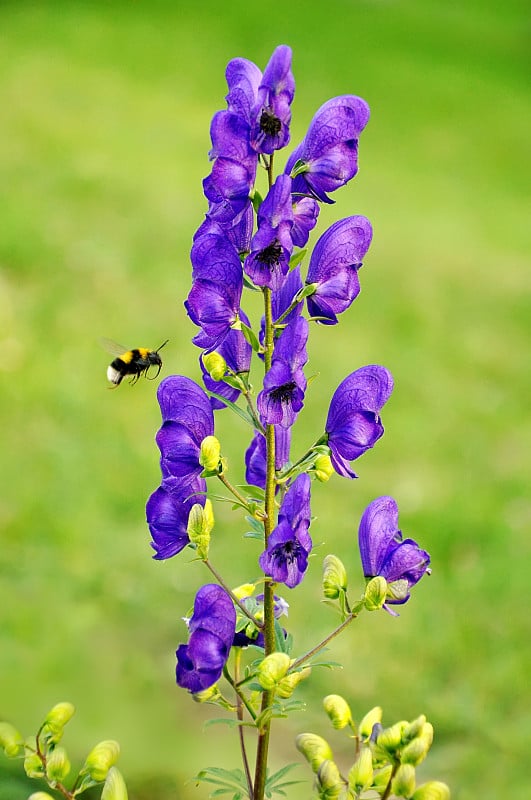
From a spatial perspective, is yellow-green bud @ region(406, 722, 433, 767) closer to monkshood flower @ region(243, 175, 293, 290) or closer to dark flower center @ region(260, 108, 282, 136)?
monkshood flower @ region(243, 175, 293, 290)

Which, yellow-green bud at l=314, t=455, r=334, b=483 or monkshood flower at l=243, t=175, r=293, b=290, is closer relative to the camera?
monkshood flower at l=243, t=175, r=293, b=290

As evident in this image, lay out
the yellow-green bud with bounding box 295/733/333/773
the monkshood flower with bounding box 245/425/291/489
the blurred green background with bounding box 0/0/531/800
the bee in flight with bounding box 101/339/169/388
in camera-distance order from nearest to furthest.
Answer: the yellow-green bud with bounding box 295/733/333/773
the monkshood flower with bounding box 245/425/291/489
the bee in flight with bounding box 101/339/169/388
the blurred green background with bounding box 0/0/531/800

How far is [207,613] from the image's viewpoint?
1.25m

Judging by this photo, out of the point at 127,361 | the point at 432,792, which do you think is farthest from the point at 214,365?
the point at 127,361

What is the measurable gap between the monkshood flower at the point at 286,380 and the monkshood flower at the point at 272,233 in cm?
7

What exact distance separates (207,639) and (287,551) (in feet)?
0.50

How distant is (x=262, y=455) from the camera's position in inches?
55.7

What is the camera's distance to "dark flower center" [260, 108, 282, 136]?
3.99 feet

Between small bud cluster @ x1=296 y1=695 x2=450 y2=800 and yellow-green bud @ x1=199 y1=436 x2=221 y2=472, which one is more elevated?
yellow-green bud @ x1=199 y1=436 x2=221 y2=472

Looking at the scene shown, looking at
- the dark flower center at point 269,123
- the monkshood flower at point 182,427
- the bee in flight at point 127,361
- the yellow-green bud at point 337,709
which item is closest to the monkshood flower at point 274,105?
the dark flower center at point 269,123

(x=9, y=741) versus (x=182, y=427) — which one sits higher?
(x=182, y=427)

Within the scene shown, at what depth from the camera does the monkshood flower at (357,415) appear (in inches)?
53.7

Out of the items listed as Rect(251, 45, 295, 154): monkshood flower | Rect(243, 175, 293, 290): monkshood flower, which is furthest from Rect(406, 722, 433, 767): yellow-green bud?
Rect(251, 45, 295, 154): monkshood flower

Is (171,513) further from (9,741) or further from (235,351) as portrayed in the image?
(9,741)
